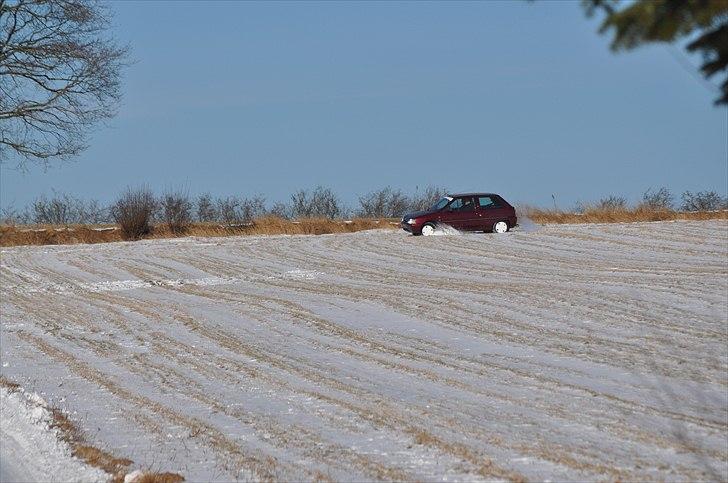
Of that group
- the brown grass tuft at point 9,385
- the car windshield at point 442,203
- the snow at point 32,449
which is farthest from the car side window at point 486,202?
the snow at point 32,449

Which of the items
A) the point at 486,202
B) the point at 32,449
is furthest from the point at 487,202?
the point at 32,449

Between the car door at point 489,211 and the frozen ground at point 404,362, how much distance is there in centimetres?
808

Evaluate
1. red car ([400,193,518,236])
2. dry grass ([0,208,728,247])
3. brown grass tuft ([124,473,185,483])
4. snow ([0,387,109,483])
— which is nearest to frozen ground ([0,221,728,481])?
brown grass tuft ([124,473,185,483])

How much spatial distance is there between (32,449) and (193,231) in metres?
28.1

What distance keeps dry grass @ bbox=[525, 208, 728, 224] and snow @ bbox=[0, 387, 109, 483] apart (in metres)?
24.0

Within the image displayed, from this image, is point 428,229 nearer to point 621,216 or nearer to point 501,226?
point 501,226

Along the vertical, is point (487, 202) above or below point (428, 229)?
above

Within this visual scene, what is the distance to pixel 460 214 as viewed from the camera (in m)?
31.9

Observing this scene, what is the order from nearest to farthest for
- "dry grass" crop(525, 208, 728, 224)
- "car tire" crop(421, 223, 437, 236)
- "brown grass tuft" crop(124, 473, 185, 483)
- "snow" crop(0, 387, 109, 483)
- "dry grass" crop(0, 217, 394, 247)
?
1. "brown grass tuft" crop(124, 473, 185, 483)
2. "snow" crop(0, 387, 109, 483)
3. "car tire" crop(421, 223, 437, 236)
4. "dry grass" crop(525, 208, 728, 224)
5. "dry grass" crop(0, 217, 394, 247)

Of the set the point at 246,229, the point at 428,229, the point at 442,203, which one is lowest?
the point at 428,229

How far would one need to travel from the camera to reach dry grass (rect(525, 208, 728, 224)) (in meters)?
31.6

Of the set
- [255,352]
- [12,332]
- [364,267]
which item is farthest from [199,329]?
[364,267]

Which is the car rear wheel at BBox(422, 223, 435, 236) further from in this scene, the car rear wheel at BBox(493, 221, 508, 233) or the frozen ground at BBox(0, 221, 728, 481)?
the frozen ground at BBox(0, 221, 728, 481)

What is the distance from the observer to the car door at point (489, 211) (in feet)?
105
